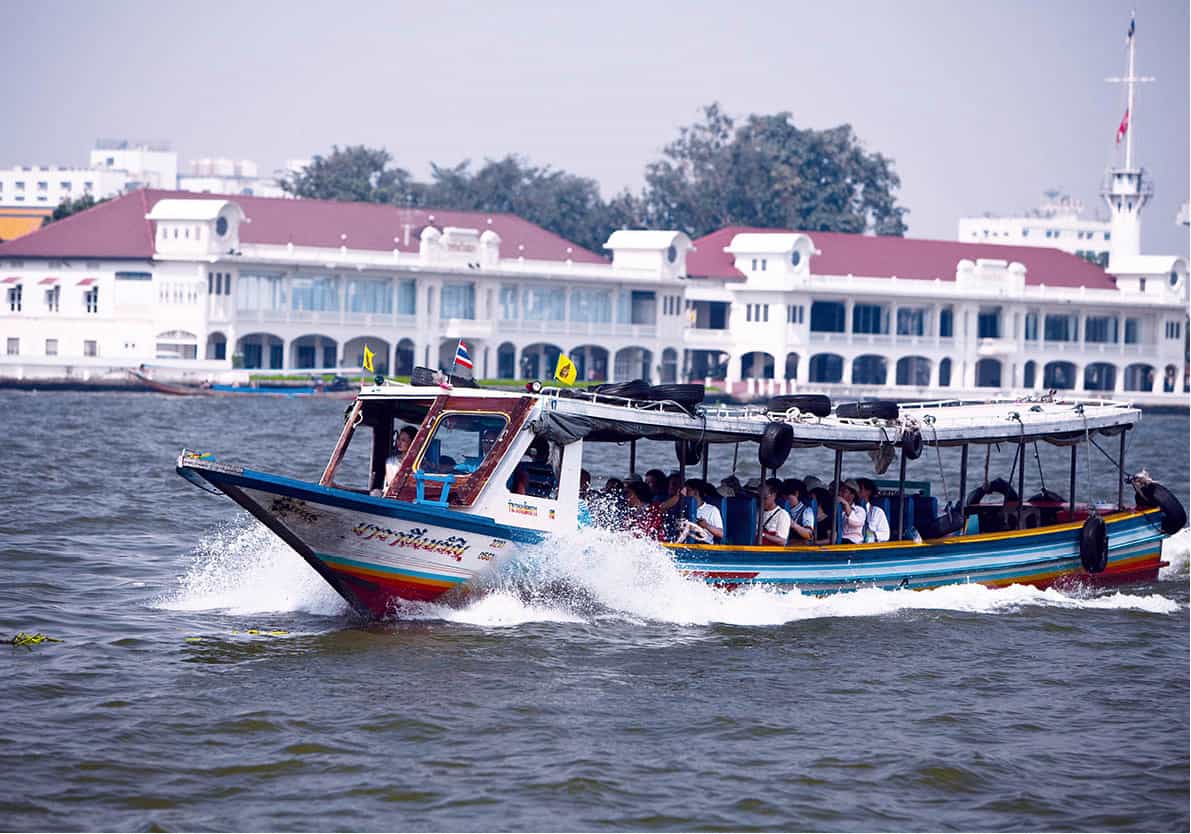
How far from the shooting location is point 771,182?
10381 centimetres

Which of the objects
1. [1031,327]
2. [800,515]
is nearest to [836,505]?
[800,515]

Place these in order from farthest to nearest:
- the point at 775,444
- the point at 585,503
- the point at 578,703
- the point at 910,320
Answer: the point at 910,320
the point at 775,444
the point at 585,503
the point at 578,703

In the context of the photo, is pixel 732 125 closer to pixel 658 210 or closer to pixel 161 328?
pixel 658 210

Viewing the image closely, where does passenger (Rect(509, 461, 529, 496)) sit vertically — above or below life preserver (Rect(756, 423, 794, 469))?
below

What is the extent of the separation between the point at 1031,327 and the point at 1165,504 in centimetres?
6528

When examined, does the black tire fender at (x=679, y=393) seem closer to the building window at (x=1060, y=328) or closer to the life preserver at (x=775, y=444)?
the life preserver at (x=775, y=444)

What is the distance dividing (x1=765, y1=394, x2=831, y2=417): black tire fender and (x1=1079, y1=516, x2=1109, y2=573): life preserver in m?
3.67

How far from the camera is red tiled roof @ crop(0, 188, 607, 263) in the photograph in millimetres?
73375

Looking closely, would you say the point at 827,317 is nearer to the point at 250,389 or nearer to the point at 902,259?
the point at 902,259

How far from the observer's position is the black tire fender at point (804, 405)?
1920 cm

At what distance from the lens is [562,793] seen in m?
12.5

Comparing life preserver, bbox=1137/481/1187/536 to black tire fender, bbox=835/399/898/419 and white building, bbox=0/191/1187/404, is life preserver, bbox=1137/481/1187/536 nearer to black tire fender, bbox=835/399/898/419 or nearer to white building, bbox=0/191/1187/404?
black tire fender, bbox=835/399/898/419

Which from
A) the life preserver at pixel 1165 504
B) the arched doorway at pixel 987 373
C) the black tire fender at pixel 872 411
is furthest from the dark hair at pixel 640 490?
the arched doorway at pixel 987 373

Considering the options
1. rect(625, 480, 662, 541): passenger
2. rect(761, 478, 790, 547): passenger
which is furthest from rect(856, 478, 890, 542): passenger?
rect(625, 480, 662, 541): passenger
